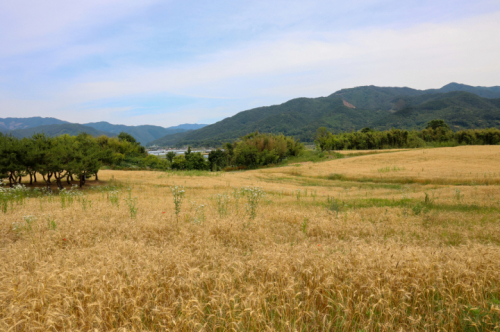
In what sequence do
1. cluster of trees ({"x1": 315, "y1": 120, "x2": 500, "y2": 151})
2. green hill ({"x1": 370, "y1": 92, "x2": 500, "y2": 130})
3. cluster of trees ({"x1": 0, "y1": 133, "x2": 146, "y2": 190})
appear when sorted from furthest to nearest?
green hill ({"x1": 370, "y1": 92, "x2": 500, "y2": 130})
cluster of trees ({"x1": 315, "y1": 120, "x2": 500, "y2": 151})
cluster of trees ({"x1": 0, "y1": 133, "x2": 146, "y2": 190})

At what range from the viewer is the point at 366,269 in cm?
455

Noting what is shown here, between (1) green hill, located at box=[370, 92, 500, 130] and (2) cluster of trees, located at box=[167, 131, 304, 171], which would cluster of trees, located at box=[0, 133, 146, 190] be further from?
(1) green hill, located at box=[370, 92, 500, 130]

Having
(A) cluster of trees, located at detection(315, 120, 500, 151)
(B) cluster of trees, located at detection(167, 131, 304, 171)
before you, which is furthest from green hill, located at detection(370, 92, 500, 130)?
(B) cluster of trees, located at detection(167, 131, 304, 171)

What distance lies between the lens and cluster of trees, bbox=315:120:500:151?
76.0 metres

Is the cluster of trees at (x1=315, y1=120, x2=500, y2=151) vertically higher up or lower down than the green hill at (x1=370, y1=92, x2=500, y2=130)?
lower down

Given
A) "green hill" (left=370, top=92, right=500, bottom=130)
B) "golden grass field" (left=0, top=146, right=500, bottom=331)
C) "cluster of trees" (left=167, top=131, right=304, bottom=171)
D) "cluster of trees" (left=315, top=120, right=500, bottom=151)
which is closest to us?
"golden grass field" (left=0, top=146, right=500, bottom=331)

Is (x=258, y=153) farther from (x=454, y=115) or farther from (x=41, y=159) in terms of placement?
(x=454, y=115)

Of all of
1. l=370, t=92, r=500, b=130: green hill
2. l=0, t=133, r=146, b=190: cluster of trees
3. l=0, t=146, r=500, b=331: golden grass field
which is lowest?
l=0, t=146, r=500, b=331: golden grass field

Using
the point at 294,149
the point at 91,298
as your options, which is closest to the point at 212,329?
the point at 91,298

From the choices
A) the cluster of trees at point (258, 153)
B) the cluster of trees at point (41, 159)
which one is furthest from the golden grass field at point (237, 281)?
the cluster of trees at point (258, 153)

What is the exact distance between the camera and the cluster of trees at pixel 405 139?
249ft

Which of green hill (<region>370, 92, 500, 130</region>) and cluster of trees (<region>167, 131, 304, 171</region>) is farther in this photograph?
green hill (<region>370, 92, 500, 130</region>)

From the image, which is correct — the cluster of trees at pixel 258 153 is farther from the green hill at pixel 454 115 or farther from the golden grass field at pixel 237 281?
the green hill at pixel 454 115

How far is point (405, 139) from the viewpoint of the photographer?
8406cm
